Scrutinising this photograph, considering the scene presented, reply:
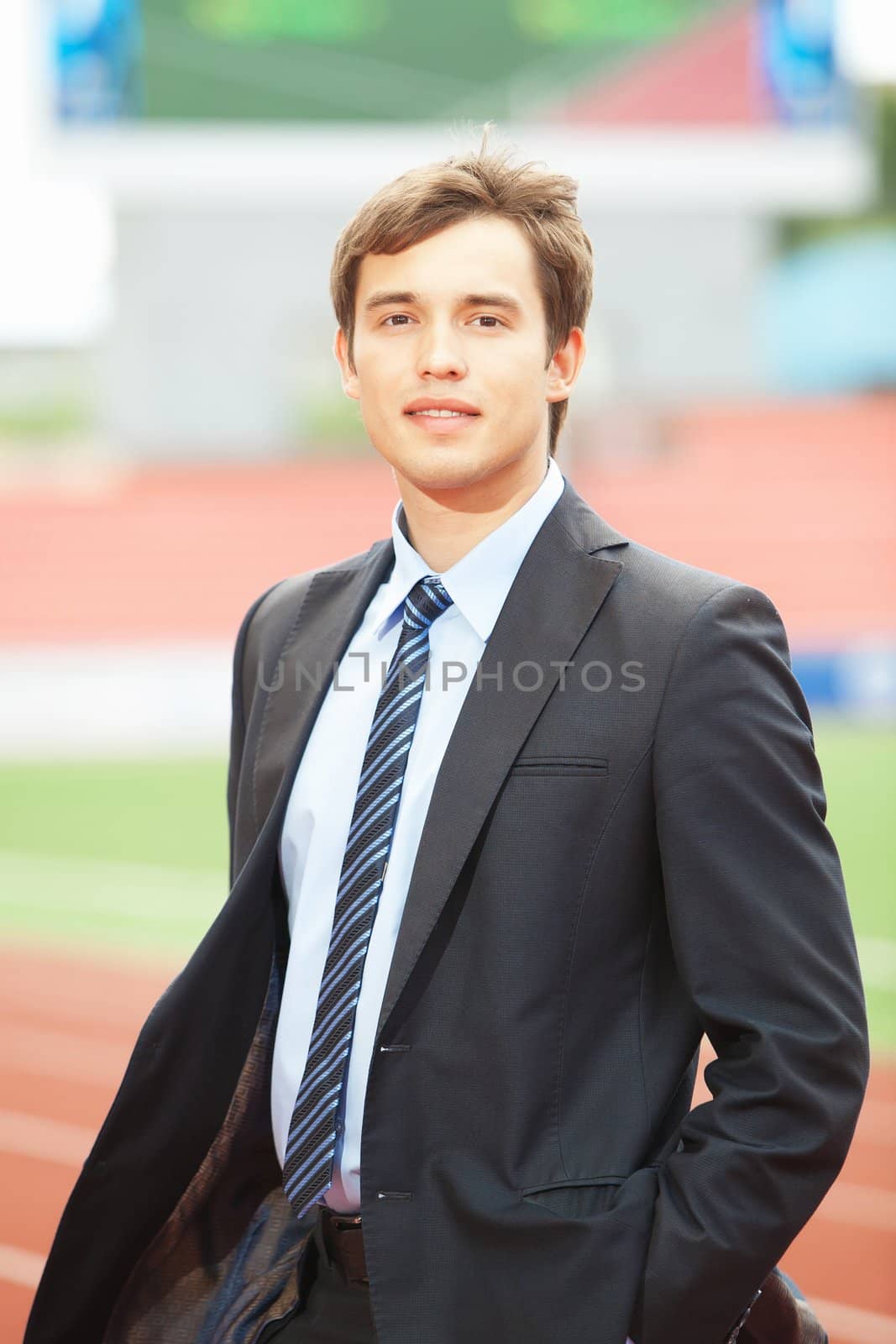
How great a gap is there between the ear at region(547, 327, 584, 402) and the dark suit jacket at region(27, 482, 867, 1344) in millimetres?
268

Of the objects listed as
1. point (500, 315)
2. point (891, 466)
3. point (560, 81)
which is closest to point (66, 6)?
point (560, 81)

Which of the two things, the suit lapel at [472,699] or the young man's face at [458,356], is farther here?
the young man's face at [458,356]

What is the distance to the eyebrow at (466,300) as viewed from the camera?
1.81m

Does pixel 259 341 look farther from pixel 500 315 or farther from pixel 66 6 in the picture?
pixel 500 315

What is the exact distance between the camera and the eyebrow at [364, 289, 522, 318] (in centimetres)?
181

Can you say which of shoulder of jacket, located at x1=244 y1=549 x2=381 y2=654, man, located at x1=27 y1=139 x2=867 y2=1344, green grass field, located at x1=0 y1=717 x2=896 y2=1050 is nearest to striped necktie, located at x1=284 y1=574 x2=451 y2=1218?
→ man, located at x1=27 y1=139 x2=867 y2=1344

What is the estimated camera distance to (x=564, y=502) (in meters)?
1.88

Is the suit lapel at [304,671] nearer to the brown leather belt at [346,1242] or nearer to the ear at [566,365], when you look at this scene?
the ear at [566,365]

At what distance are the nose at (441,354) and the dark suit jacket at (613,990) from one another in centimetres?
27

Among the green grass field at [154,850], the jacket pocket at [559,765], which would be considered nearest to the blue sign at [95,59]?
the green grass field at [154,850]

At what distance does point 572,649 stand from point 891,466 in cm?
1749

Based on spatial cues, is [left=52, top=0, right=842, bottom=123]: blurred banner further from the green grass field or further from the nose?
the nose

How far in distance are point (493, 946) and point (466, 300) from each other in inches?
30.5

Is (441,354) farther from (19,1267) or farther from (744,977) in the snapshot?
(19,1267)
